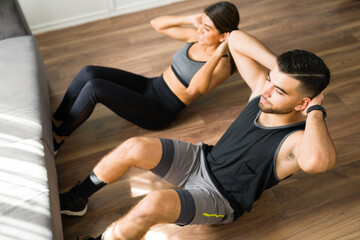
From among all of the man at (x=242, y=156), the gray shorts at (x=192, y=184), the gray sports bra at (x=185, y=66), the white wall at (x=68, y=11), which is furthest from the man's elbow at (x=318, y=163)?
the white wall at (x=68, y=11)

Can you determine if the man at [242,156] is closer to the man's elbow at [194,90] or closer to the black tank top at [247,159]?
the black tank top at [247,159]

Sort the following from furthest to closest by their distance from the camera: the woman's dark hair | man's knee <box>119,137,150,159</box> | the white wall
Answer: the white wall → the woman's dark hair → man's knee <box>119,137,150,159</box>

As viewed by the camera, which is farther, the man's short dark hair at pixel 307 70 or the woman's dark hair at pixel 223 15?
→ the woman's dark hair at pixel 223 15

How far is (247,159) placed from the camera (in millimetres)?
1499

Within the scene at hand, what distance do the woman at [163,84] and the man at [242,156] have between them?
196 millimetres

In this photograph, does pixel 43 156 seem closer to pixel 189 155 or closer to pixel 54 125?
pixel 54 125

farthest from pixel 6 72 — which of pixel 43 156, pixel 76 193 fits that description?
pixel 76 193

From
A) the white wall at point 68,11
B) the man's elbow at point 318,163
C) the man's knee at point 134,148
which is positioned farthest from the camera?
the white wall at point 68,11

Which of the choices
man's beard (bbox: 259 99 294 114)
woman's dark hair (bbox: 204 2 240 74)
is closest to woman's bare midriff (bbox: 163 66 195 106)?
woman's dark hair (bbox: 204 2 240 74)

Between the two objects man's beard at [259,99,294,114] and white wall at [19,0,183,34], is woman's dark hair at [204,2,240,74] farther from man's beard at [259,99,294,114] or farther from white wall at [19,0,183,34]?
white wall at [19,0,183,34]

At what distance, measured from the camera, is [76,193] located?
1.68 m

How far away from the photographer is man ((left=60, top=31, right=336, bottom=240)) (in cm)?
132

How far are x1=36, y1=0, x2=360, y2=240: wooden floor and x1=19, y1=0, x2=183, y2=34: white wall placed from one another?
0.24ft

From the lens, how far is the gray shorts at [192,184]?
1457 mm
